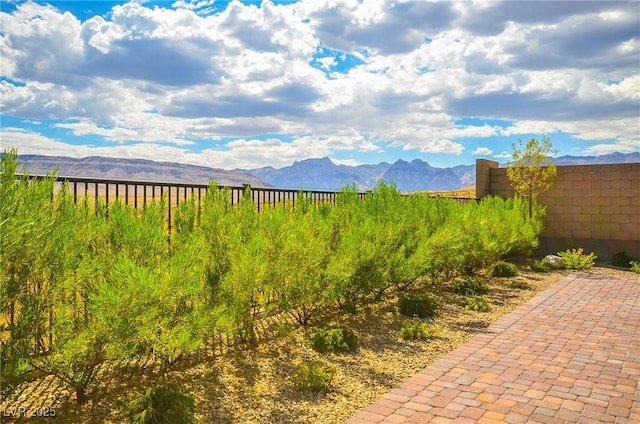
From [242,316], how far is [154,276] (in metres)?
1.44

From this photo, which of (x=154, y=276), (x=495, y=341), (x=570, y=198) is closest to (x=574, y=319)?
(x=495, y=341)

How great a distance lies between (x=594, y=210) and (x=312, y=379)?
13758 mm

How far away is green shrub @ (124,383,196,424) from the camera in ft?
11.0

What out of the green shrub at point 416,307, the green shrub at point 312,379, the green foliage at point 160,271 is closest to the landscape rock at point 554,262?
the green foliage at point 160,271

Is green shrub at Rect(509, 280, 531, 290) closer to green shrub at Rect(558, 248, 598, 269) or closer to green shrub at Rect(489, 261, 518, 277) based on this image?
green shrub at Rect(489, 261, 518, 277)

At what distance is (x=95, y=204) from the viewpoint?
4.59m

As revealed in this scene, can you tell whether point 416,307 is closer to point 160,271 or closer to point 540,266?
point 160,271

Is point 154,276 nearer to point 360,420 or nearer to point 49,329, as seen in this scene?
point 49,329

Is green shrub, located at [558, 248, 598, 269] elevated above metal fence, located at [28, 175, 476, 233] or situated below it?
below

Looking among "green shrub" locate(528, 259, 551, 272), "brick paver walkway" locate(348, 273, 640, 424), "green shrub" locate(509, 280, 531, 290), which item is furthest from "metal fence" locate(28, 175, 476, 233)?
"green shrub" locate(528, 259, 551, 272)

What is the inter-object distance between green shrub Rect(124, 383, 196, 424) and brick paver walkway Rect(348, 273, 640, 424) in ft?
4.06

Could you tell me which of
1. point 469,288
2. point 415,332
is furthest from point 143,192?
point 469,288

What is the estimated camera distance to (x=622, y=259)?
1366 centimetres

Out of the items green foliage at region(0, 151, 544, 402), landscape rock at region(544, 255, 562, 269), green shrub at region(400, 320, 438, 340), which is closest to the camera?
green foliage at region(0, 151, 544, 402)
